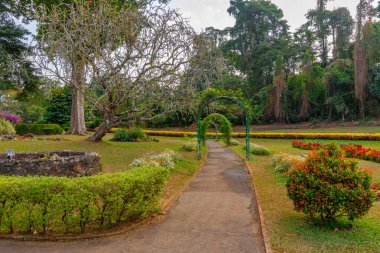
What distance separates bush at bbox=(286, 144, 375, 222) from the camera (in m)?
5.57

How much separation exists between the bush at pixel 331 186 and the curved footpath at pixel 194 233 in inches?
42.7

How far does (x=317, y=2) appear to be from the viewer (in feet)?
175

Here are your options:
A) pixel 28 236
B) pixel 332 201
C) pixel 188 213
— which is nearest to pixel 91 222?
pixel 28 236

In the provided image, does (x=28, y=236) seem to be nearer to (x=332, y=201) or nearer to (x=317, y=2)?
(x=332, y=201)

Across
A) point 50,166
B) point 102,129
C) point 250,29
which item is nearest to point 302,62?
point 250,29

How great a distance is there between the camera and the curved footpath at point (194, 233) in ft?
16.8

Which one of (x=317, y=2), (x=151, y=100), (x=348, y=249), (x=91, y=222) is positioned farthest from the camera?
(x=317, y=2)

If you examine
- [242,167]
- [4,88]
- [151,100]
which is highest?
[4,88]

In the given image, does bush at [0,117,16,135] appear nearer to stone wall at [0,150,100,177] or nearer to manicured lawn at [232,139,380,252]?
stone wall at [0,150,100,177]

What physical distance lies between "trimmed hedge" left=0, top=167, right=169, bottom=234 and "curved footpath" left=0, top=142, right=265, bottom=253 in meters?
0.41

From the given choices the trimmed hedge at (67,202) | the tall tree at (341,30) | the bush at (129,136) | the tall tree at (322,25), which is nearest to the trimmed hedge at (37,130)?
the bush at (129,136)

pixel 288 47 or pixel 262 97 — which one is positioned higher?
pixel 288 47

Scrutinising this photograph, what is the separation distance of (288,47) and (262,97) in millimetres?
12477

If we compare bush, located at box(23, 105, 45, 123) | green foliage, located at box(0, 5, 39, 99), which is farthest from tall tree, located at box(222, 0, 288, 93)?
green foliage, located at box(0, 5, 39, 99)
